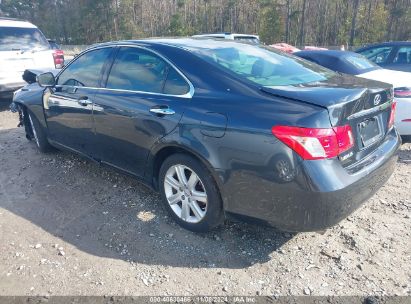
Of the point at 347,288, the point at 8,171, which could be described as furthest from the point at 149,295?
the point at 8,171

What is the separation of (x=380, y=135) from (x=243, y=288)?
1659mm

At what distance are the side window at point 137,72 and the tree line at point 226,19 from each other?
127 feet

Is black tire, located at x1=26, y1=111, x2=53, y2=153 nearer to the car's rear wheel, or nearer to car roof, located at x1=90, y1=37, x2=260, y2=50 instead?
the car's rear wheel

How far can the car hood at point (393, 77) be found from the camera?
194 inches

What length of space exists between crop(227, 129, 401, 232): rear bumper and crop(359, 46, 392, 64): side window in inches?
229

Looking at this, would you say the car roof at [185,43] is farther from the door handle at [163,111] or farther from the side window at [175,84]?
the door handle at [163,111]

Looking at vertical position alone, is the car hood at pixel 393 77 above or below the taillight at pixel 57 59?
below

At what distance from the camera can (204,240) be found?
10.1ft

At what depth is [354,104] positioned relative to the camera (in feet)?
8.22

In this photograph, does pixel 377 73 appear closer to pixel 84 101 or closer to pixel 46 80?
pixel 84 101

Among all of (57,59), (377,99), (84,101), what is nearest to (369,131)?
(377,99)

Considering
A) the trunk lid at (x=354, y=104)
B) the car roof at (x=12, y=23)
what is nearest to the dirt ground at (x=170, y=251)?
the trunk lid at (x=354, y=104)

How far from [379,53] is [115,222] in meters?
6.93

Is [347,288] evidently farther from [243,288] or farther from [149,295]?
[149,295]
